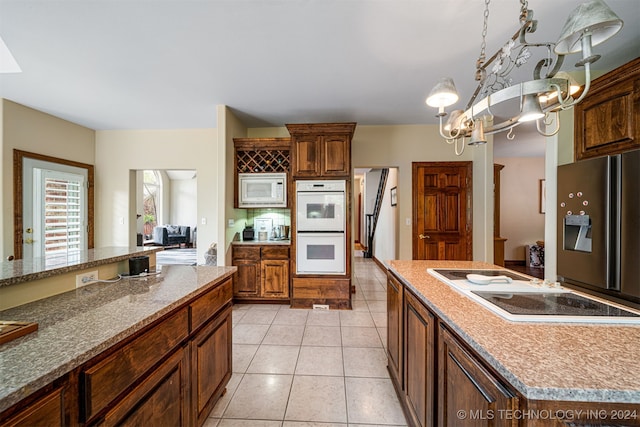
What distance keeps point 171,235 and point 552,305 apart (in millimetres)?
10428

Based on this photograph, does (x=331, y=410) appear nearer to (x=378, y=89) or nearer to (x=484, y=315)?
(x=484, y=315)

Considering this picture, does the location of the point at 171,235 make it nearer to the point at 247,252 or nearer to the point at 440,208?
the point at 247,252

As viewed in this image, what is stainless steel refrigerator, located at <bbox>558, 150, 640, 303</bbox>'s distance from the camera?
1.84 metres

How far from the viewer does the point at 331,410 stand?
1.75 metres

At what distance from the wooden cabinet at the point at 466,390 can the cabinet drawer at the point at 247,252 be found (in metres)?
2.96

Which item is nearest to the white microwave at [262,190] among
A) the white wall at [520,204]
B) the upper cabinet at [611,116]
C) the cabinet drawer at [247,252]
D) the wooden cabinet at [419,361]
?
the cabinet drawer at [247,252]

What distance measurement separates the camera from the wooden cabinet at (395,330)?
5.75ft

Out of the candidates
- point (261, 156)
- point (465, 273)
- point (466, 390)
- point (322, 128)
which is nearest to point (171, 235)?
point (261, 156)

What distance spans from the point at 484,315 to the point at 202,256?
14.1 ft

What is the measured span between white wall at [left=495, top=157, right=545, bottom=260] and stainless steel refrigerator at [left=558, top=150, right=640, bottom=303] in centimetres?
464

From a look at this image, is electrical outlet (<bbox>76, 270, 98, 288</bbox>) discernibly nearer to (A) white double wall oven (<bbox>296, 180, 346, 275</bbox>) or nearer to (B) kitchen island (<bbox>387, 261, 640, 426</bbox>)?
(B) kitchen island (<bbox>387, 261, 640, 426</bbox>)

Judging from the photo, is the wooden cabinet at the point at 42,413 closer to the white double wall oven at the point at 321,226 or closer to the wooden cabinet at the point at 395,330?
the wooden cabinet at the point at 395,330

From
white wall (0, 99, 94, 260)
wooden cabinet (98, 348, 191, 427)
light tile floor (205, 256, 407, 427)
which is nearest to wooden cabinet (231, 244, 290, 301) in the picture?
light tile floor (205, 256, 407, 427)

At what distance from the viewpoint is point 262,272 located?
373 cm
